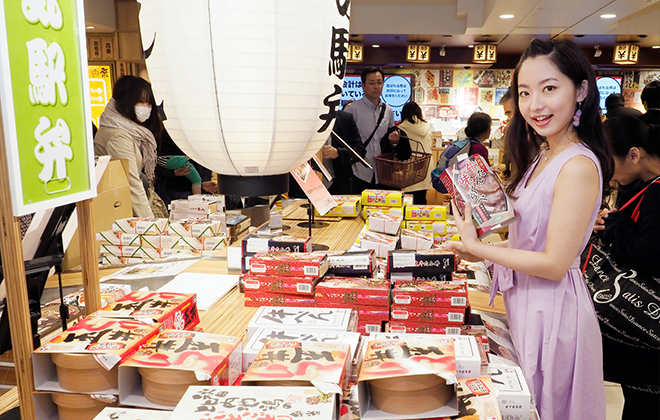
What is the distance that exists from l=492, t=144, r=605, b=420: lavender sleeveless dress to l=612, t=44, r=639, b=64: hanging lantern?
9.44 metres

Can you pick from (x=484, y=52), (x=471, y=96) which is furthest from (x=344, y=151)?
(x=471, y=96)

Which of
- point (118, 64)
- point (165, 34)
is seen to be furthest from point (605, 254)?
point (118, 64)

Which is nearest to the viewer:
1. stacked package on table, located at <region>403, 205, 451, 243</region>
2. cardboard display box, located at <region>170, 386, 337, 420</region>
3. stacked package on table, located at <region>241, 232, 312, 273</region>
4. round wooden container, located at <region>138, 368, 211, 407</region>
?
cardboard display box, located at <region>170, 386, 337, 420</region>

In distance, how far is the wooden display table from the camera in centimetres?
158

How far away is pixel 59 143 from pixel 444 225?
2.29 metres

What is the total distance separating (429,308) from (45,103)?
1.17 meters

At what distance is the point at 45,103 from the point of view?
103 centimetres

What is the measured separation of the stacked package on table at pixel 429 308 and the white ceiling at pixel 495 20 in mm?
4869

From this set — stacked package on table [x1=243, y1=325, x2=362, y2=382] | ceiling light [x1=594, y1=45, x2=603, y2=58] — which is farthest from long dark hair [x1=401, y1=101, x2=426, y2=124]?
ceiling light [x1=594, y1=45, x2=603, y2=58]

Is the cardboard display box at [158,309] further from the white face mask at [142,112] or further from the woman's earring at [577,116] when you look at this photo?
the white face mask at [142,112]

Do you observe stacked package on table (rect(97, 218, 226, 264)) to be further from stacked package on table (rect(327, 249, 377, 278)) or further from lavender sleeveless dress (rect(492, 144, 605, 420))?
lavender sleeveless dress (rect(492, 144, 605, 420))

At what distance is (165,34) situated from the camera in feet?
4.12

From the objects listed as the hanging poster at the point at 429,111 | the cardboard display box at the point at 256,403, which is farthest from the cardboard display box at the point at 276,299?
the hanging poster at the point at 429,111

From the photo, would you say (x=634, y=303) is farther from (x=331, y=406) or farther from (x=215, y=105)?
(x=215, y=105)
